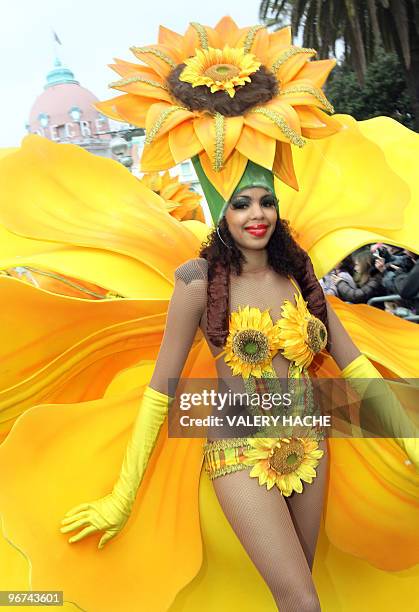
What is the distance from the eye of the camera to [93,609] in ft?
6.97

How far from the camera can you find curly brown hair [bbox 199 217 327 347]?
6.84 feet

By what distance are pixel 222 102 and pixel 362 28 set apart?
1123cm

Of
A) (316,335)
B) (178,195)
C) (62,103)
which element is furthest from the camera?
(62,103)

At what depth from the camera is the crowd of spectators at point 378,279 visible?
5434 mm

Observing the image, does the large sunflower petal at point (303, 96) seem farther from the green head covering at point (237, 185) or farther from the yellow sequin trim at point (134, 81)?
the yellow sequin trim at point (134, 81)

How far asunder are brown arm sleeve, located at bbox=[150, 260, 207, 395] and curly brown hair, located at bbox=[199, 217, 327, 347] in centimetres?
4

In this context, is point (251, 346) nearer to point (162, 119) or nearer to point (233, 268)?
point (233, 268)

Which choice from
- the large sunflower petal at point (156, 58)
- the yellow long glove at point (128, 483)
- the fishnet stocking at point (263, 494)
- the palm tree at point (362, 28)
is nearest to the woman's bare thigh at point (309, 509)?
the fishnet stocking at point (263, 494)

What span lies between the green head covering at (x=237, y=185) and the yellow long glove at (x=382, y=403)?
2.00 feet

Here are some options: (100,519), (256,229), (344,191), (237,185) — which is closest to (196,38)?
(237,185)

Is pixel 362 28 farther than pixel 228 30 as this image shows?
Yes

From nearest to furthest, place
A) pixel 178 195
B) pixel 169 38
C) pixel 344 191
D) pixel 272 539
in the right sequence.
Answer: pixel 272 539 → pixel 169 38 → pixel 344 191 → pixel 178 195

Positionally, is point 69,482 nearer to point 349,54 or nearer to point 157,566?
point 157,566

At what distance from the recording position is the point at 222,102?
2080 mm
